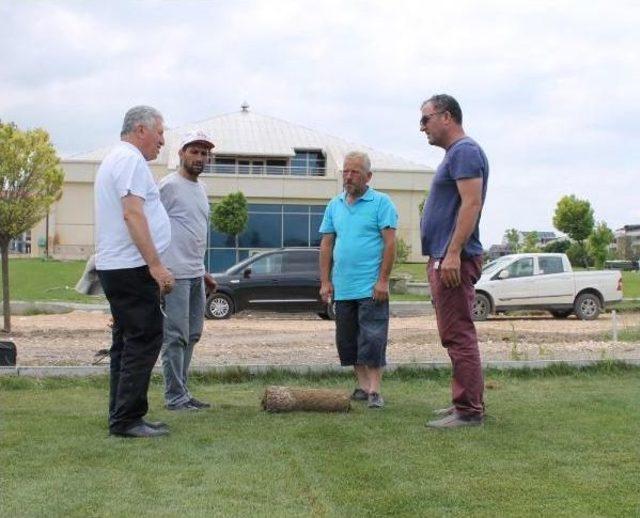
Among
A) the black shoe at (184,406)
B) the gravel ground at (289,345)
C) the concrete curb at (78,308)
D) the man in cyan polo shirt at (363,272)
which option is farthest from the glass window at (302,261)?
the black shoe at (184,406)

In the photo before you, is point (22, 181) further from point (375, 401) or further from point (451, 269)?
point (451, 269)

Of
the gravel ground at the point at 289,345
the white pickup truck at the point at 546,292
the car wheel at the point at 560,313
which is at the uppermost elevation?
the white pickup truck at the point at 546,292


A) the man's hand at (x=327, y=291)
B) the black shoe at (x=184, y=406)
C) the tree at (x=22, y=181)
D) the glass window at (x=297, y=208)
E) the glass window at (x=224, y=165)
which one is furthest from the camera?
the glass window at (x=224, y=165)

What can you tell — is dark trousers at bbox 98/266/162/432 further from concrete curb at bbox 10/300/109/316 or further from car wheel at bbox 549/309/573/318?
car wheel at bbox 549/309/573/318

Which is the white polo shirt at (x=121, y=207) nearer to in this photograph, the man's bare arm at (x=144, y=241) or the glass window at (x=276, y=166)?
the man's bare arm at (x=144, y=241)

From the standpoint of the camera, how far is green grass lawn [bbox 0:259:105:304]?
2564cm

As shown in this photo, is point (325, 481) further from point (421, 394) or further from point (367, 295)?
point (421, 394)

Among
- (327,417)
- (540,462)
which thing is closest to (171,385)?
(327,417)

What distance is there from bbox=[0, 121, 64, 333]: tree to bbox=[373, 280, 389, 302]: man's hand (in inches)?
335

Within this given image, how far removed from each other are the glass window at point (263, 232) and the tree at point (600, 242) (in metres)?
20.2

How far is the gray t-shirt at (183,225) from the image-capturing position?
6137 millimetres

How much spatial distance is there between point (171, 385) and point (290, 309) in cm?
1314

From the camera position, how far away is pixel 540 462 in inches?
171

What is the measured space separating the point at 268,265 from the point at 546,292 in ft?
20.4
